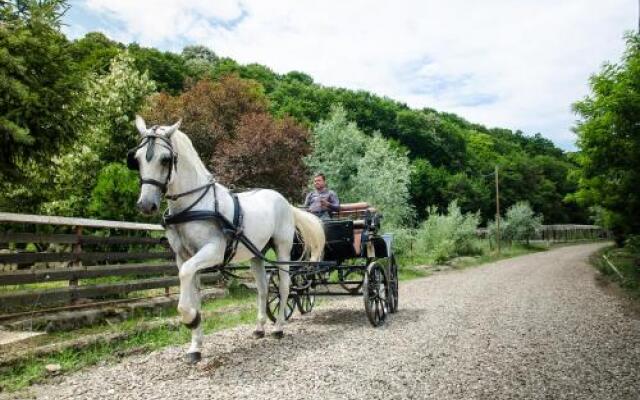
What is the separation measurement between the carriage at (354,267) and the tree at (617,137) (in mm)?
8418

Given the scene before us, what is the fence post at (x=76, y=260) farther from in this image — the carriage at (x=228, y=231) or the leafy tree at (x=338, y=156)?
the leafy tree at (x=338, y=156)

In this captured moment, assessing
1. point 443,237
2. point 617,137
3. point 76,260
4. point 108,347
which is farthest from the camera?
point 443,237

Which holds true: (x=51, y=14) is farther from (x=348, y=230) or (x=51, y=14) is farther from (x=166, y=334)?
(x=348, y=230)

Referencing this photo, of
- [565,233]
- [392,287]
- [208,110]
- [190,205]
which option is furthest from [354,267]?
[565,233]

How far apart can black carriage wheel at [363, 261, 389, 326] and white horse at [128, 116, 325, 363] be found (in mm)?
1424

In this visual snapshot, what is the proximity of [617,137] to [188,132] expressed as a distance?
52.6 feet

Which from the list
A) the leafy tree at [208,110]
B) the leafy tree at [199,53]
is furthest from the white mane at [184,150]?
the leafy tree at [199,53]

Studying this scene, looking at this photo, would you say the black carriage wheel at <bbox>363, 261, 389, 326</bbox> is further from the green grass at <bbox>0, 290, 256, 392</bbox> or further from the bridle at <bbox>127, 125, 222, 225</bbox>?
the bridle at <bbox>127, 125, 222, 225</bbox>

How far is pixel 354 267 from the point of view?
7.50m

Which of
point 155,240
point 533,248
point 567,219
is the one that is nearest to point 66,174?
point 155,240

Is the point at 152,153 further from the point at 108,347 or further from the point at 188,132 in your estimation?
the point at 188,132

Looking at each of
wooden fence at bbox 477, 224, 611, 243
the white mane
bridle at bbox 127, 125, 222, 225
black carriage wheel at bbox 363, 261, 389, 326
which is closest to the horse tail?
black carriage wheel at bbox 363, 261, 389, 326

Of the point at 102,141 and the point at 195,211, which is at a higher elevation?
the point at 102,141

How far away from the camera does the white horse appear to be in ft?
15.2
